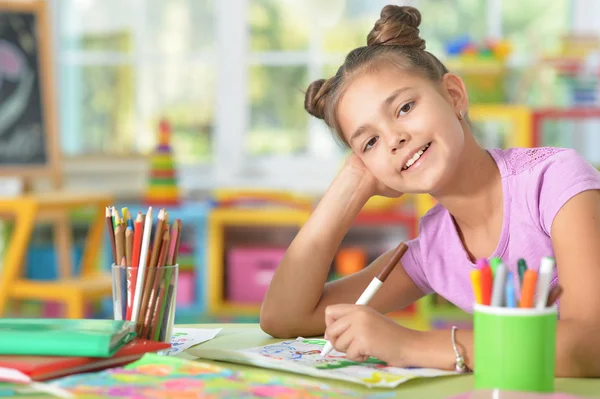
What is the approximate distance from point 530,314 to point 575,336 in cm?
20

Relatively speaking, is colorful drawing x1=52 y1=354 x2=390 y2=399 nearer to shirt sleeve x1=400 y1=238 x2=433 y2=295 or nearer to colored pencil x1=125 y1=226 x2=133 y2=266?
colored pencil x1=125 y1=226 x2=133 y2=266

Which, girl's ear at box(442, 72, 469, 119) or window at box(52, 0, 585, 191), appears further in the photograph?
window at box(52, 0, 585, 191)

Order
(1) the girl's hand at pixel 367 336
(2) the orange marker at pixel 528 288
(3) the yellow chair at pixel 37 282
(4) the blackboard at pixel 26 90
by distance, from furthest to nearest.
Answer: (4) the blackboard at pixel 26 90, (3) the yellow chair at pixel 37 282, (1) the girl's hand at pixel 367 336, (2) the orange marker at pixel 528 288

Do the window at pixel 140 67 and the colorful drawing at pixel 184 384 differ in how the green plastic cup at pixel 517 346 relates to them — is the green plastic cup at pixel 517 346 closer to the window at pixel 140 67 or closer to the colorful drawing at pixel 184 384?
the colorful drawing at pixel 184 384

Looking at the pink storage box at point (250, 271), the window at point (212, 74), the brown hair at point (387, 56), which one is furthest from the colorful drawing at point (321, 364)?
the window at point (212, 74)

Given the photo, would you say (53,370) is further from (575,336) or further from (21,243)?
(21,243)

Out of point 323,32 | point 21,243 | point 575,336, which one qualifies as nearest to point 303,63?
point 323,32

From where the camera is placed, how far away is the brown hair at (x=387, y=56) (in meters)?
1.31

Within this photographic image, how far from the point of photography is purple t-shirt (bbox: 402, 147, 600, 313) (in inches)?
46.9

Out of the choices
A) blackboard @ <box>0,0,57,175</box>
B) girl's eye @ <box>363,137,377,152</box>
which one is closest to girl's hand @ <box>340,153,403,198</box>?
girl's eye @ <box>363,137,377,152</box>

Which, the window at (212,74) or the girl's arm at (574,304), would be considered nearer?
the girl's arm at (574,304)

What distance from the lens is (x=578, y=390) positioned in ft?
3.13

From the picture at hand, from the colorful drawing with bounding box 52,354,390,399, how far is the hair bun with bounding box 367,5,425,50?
0.60 m

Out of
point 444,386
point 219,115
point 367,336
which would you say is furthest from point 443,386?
point 219,115
